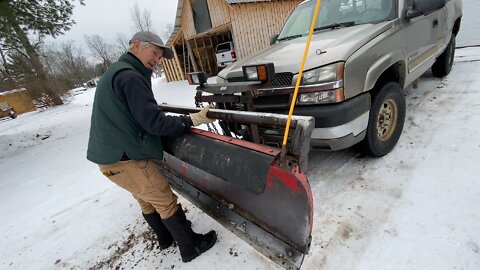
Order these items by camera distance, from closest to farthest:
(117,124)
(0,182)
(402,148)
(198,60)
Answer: (117,124), (402,148), (0,182), (198,60)

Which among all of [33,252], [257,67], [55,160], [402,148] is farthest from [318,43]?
[55,160]

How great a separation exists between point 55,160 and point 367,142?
6.46 m

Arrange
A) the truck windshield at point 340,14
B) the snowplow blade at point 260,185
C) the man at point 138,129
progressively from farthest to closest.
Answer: the truck windshield at point 340,14 < the man at point 138,129 < the snowplow blade at point 260,185

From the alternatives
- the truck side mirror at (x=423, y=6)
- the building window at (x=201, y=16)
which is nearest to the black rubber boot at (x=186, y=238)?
the truck side mirror at (x=423, y=6)

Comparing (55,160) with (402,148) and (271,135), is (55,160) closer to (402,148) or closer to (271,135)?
(271,135)

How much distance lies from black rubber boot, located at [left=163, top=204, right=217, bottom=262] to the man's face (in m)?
1.25

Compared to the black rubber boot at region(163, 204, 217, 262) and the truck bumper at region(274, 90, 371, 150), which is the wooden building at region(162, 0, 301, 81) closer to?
the truck bumper at region(274, 90, 371, 150)

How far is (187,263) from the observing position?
221 centimetres

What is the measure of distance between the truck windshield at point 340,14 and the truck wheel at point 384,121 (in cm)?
85

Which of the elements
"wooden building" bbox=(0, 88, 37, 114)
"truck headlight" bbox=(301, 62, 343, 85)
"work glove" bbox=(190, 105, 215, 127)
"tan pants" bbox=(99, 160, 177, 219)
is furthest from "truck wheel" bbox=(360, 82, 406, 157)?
"wooden building" bbox=(0, 88, 37, 114)

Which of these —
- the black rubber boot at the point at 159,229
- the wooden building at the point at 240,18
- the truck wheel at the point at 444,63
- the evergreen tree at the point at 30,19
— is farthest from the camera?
the wooden building at the point at 240,18

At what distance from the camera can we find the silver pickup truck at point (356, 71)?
7.39 feet

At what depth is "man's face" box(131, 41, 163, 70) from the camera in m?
1.92

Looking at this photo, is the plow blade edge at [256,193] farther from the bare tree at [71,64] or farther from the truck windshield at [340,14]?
the bare tree at [71,64]
